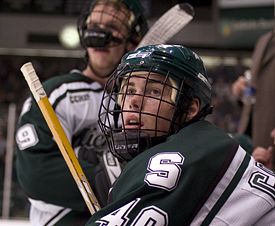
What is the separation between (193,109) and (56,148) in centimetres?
53

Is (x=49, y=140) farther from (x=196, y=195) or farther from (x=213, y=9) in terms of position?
(x=213, y=9)

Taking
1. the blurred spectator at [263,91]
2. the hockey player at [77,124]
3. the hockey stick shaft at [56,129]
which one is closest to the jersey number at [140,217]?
the hockey stick shaft at [56,129]

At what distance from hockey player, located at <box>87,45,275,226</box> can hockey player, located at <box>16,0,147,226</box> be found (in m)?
0.33

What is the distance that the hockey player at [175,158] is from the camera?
1.02m

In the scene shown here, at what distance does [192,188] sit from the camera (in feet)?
3.34

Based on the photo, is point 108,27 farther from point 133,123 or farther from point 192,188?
point 192,188

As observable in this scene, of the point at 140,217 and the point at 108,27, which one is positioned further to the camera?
the point at 108,27

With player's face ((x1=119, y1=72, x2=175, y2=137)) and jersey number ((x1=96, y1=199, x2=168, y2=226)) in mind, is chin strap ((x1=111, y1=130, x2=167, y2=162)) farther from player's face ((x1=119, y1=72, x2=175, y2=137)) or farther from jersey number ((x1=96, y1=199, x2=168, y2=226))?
jersey number ((x1=96, y1=199, x2=168, y2=226))

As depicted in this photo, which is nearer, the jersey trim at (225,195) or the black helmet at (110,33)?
the jersey trim at (225,195)

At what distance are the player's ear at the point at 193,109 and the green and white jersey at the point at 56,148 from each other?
411mm

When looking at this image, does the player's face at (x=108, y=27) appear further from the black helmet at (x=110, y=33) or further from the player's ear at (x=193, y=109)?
the player's ear at (x=193, y=109)

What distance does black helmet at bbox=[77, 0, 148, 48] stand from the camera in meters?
1.70

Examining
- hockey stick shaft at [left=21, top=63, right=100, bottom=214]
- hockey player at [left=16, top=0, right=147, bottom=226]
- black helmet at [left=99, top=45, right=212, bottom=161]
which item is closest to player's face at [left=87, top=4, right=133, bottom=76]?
hockey player at [left=16, top=0, right=147, bottom=226]

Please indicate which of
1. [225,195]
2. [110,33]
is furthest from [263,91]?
[225,195]
